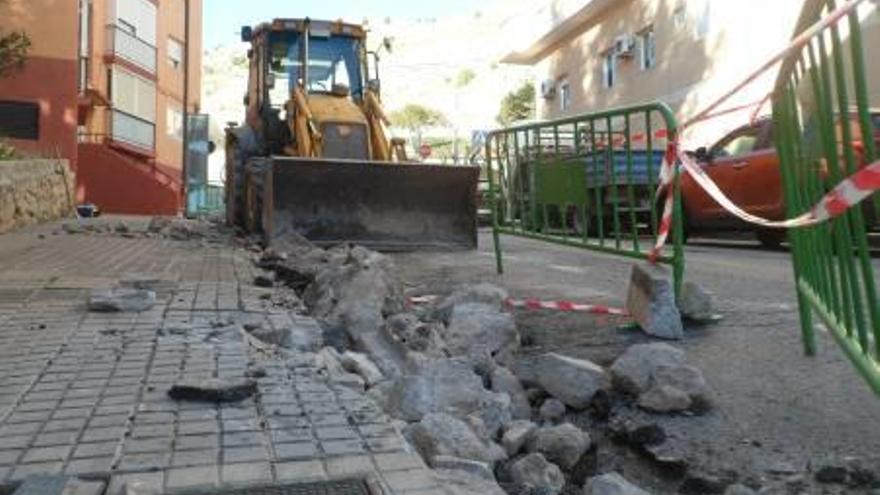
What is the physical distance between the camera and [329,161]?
10.6m

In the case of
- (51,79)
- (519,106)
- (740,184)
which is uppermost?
(519,106)

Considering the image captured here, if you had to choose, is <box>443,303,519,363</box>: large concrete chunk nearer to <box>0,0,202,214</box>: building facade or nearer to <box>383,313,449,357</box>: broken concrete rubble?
<box>383,313,449,357</box>: broken concrete rubble

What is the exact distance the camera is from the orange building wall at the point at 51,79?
21.2 meters

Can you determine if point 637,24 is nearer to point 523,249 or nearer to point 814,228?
point 523,249

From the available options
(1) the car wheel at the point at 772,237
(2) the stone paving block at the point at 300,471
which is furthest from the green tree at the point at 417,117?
(2) the stone paving block at the point at 300,471

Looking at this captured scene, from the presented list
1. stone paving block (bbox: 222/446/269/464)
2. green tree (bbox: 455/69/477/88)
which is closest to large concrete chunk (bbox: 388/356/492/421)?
stone paving block (bbox: 222/446/269/464)

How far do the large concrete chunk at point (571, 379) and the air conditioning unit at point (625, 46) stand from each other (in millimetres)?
21195

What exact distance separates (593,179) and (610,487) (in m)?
3.98

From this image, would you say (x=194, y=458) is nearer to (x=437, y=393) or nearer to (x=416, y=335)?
(x=437, y=393)

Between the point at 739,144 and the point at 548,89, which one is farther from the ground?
the point at 548,89

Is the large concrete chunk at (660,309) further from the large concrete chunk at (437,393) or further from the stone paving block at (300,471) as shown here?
the stone paving block at (300,471)

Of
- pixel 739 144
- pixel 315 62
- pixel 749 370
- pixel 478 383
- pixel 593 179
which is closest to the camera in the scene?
pixel 478 383

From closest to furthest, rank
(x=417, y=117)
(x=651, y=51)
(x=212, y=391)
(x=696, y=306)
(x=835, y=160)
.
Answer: (x=835, y=160) → (x=212, y=391) → (x=696, y=306) → (x=651, y=51) → (x=417, y=117)

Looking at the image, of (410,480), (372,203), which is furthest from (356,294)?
(372,203)
